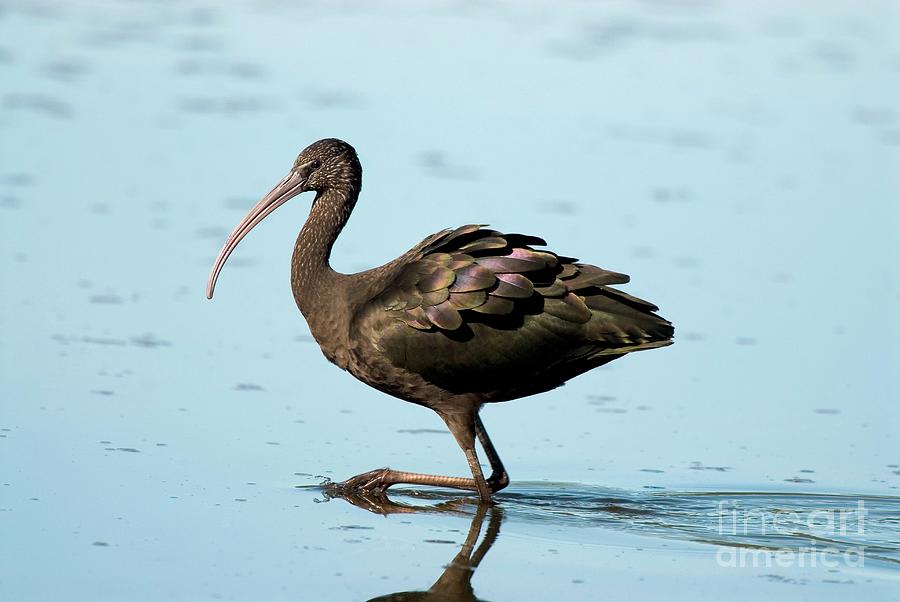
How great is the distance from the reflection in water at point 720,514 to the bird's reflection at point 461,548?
12 millimetres

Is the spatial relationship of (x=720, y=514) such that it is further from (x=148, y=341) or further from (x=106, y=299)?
(x=106, y=299)

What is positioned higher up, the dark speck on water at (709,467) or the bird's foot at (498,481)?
the dark speck on water at (709,467)

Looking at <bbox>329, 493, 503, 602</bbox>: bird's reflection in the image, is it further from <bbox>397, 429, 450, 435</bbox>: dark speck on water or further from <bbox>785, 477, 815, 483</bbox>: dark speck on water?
<bbox>785, 477, 815, 483</bbox>: dark speck on water

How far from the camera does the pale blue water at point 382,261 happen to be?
7449 mm

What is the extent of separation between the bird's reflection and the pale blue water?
0.25ft

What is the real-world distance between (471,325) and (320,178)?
1432mm

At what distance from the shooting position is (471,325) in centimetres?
845

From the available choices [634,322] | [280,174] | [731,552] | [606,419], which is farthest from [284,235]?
[731,552]

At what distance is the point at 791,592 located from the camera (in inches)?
282

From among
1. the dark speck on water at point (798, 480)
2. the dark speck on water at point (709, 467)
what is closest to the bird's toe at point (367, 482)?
the dark speck on water at point (709, 467)

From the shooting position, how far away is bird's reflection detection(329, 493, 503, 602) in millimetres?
6828

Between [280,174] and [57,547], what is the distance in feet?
23.8

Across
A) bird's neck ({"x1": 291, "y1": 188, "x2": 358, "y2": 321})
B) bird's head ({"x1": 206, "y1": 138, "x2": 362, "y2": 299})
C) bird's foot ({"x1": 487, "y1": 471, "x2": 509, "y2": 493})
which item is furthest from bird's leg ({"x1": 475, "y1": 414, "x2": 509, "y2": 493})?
bird's head ({"x1": 206, "y1": 138, "x2": 362, "y2": 299})

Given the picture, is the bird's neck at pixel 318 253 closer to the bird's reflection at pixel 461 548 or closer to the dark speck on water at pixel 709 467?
the bird's reflection at pixel 461 548
